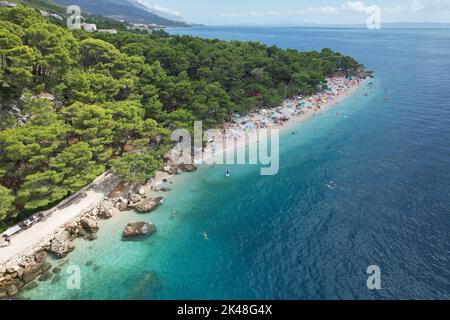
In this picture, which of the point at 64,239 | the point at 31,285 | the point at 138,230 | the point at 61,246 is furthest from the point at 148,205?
the point at 31,285

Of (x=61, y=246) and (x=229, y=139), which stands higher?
(x=229, y=139)

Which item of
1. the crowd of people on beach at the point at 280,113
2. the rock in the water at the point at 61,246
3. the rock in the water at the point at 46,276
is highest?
the crowd of people on beach at the point at 280,113

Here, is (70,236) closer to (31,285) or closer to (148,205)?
(31,285)

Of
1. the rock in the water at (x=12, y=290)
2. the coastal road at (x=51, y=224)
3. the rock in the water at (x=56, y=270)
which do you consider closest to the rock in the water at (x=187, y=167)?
the coastal road at (x=51, y=224)
